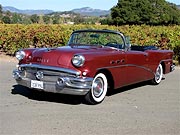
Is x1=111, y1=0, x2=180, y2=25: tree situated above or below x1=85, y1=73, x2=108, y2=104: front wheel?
above

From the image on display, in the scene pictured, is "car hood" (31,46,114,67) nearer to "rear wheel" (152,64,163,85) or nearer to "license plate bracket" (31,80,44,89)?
"license plate bracket" (31,80,44,89)

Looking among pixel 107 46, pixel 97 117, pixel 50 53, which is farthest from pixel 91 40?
pixel 97 117

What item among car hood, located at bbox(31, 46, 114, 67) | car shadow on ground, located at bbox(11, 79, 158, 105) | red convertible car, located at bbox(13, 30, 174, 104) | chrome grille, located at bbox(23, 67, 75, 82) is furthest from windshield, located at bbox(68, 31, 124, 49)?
chrome grille, located at bbox(23, 67, 75, 82)

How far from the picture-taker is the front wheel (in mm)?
6499

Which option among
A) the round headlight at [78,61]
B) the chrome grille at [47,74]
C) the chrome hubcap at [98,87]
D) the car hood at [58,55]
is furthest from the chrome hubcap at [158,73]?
the chrome grille at [47,74]

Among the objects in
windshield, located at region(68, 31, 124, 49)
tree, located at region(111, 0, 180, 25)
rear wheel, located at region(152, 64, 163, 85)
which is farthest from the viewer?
tree, located at region(111, 0, 180, 25)

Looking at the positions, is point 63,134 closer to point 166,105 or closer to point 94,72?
point 94,72

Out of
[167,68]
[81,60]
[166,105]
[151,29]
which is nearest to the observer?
[81,60]

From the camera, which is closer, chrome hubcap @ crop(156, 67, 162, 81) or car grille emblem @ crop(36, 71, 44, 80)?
car grille emblem @ crop(36, 71, 44, 80)

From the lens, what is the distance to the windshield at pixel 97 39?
7609 mm

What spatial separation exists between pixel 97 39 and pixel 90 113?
7.03ft

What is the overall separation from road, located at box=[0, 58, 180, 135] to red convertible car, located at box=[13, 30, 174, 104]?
299 millimetres

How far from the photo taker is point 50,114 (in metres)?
5.79

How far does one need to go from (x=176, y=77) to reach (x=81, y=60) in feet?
15.4
